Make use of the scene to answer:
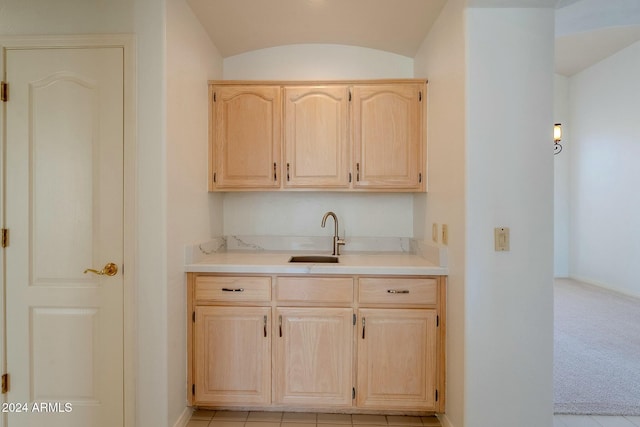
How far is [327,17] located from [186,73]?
995 millimetres

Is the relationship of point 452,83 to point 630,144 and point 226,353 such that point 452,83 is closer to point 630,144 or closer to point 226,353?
point 226,353

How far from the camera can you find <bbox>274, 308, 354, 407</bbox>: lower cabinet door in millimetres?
1977

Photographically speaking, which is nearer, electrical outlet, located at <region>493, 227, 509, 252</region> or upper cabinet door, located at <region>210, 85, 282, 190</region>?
electrical outlet, located at <region>493, 227, 509, 252</region>

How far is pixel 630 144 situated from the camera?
179 inches

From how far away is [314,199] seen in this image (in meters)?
2.71

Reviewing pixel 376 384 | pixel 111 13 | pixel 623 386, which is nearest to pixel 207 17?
pixel 111 13

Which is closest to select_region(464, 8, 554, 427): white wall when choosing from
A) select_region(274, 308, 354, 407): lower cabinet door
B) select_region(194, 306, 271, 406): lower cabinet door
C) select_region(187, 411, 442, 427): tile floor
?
select_region(187, 411, 442, 427): tile floor

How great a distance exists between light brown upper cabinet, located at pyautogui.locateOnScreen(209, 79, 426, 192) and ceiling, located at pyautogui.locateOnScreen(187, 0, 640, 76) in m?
0.36

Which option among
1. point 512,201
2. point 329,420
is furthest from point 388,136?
point 329,420

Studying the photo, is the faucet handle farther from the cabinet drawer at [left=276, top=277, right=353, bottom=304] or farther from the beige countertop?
the cabinet drawer at [left=276, top=277, right=353, bottom=304]

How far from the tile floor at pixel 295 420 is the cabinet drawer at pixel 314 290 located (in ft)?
2.38

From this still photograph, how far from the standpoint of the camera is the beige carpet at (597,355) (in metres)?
2.14

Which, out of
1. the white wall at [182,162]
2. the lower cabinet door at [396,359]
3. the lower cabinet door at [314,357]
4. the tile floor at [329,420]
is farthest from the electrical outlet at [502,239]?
the white wall at [182,162]

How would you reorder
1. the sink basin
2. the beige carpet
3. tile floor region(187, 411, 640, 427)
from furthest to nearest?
the sink basin, the beige carpet, tile floor region(187, 411, 640, 427)
